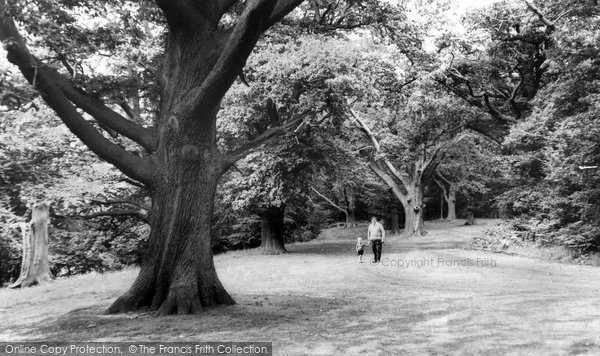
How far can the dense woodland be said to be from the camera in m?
8.48

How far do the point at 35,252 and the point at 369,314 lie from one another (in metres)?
13.5

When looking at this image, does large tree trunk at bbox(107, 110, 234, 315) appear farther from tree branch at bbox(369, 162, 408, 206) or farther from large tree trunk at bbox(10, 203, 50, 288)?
tree branch at bbox(369, 162, 408, 206)

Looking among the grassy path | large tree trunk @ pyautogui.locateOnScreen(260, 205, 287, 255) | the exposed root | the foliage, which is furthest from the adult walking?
the foliage

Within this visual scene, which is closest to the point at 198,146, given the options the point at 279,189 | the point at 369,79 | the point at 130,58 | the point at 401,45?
the point at 130,58

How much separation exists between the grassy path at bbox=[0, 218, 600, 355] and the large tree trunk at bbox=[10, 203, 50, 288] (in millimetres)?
1736

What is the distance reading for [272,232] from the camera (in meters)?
23.1

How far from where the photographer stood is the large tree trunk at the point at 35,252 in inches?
647

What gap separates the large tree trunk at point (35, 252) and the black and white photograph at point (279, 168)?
8cm

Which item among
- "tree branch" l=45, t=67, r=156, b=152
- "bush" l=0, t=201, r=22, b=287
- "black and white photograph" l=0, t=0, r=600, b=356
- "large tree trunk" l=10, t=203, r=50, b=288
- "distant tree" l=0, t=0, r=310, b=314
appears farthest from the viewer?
"bush" l=0, t=201, r=22, b=287

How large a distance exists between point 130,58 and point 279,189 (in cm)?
964

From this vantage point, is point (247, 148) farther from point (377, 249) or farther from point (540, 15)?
point (540, 15)

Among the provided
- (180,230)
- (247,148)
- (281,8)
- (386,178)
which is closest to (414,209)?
(386,178)

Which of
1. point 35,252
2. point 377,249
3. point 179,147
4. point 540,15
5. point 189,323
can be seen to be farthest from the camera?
point 540,15

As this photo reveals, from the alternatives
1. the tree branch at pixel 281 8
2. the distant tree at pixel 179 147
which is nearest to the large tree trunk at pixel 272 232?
the distant tree at pixel 179 147
